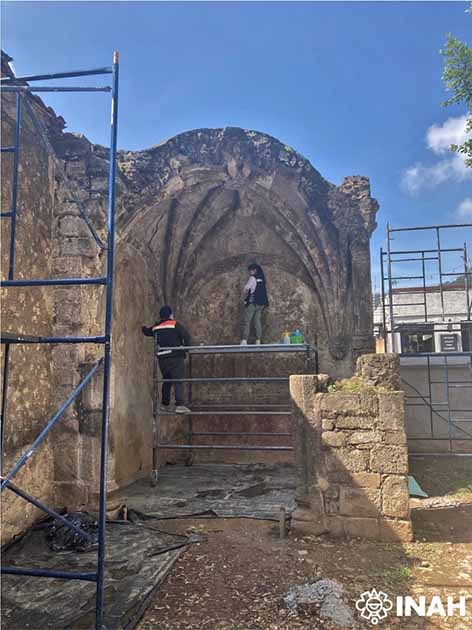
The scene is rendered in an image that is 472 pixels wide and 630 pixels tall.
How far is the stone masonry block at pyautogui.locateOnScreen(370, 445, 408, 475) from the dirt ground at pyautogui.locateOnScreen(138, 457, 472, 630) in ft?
2.17

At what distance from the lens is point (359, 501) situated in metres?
4.21

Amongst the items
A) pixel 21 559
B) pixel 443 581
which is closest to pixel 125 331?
pixel 21 559

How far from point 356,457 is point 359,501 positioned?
0.40m

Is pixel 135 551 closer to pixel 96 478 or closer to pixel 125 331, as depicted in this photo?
pixel 96 478

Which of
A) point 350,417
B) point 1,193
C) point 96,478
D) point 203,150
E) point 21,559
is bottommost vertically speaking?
point 21,559

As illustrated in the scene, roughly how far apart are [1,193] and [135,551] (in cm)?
371

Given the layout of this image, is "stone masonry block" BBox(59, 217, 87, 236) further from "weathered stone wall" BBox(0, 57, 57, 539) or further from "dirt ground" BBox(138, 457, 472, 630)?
"dirt ground" BBox(138, 457, 472, 630)

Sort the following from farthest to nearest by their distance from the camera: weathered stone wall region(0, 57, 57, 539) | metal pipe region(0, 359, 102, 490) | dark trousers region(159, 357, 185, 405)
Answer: dark trousers region(159, 357, 185, 405), weathered stone wall region(0, 57, 57, 539), metal pipe region(0, 359, 102, 490)

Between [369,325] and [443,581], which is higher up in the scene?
[369,325]

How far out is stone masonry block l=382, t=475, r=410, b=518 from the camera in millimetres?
4121

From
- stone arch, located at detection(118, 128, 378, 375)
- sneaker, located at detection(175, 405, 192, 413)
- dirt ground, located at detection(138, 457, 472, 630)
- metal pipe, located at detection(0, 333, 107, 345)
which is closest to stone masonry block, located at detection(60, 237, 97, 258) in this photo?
stone arch, located at detection(118, 128, 378, 375)

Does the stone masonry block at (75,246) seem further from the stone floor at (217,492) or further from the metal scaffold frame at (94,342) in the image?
the stone floor at (217,492)

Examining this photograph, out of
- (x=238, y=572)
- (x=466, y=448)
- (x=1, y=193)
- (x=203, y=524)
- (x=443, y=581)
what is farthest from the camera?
(x=466, y=448)

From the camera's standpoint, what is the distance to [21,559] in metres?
4.13
